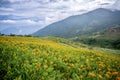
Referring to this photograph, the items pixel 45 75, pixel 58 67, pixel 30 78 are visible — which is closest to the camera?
pixel 30 78

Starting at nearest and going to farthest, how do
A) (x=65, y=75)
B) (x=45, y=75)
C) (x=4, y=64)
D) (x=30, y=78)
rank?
(x=30, y=78), (x=45, y=75), (x=4, y=64), (x=65, y=75)

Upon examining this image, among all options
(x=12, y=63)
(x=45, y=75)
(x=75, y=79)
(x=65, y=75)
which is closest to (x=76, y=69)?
(x=65, y=75)

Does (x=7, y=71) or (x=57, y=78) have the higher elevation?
(x=7, y=71)

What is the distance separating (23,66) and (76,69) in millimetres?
3302

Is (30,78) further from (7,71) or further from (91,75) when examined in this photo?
(91,75)

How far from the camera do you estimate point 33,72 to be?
Result: 284 inches

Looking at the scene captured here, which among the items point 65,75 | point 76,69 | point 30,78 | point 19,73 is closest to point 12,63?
point 19,73

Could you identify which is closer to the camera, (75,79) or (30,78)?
(30,78)

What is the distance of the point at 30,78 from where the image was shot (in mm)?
6586

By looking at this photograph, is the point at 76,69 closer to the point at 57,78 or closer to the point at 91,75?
the point at 91,75

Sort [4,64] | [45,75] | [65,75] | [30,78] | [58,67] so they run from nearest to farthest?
1. [30,78]
2. [45,75]
3. [4,64]
4. [65,75]
5. [58,67]

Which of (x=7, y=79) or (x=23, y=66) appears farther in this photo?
(x=23, y=66)

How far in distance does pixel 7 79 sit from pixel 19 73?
0.51 m

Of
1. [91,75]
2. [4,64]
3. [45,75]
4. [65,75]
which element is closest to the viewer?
[45,75]
